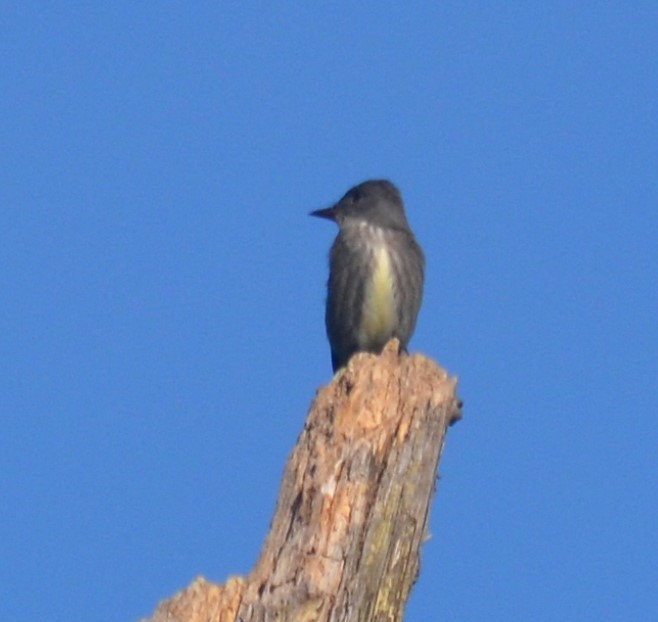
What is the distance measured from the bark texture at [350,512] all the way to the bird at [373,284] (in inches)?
182

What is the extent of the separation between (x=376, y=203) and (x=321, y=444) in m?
6.00

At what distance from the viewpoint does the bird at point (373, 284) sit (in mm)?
12797

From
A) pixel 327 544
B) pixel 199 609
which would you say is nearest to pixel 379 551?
pixel 327 544

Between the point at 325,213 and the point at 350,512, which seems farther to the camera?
the point at 325,213

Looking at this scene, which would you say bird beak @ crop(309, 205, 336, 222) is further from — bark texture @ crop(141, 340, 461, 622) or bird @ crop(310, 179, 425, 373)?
bark texture @ crop(141, 340, 461, 622)

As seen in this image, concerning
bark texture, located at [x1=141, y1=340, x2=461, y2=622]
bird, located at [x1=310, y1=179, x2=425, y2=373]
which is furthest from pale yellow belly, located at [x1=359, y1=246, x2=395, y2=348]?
bark texture, located at [x1=141, y1=340, x2=461, y2=622]

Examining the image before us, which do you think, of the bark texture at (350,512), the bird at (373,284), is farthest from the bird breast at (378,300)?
the bark texture at (350,512)

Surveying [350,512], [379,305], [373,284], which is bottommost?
[350,512]

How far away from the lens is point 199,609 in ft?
22.9

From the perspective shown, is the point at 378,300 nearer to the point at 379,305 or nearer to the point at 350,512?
the point at 379,305

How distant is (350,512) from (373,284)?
18.4ft

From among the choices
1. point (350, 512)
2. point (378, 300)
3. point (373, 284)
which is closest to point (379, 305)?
point (378, 300)

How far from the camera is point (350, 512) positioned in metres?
7.29

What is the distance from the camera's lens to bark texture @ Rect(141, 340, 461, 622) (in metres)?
7.01
